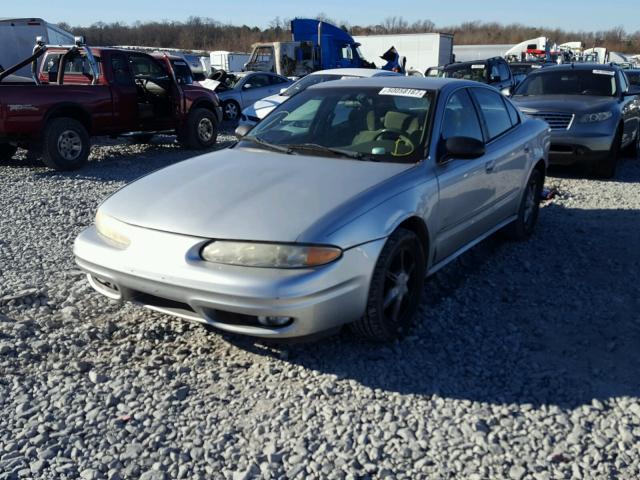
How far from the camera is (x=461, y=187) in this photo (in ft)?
13.8

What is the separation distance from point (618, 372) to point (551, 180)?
223 inches

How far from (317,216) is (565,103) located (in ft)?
23.0

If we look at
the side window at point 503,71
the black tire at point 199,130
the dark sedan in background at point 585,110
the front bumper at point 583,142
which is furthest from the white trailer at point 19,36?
the front bumper at point 583,142

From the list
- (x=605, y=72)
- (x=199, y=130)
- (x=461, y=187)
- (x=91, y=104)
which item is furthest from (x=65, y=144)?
(x=605, y=72)

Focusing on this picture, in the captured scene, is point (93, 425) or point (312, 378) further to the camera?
point (312, 378)

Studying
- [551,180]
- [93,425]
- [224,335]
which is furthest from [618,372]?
[551,180]

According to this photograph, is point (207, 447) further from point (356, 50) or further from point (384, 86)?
point (356, 50)

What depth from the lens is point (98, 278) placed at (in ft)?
11.5

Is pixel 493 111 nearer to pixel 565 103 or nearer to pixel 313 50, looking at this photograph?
pixel 565 103

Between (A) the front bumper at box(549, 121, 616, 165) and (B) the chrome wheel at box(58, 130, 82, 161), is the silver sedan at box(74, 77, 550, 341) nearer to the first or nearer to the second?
(A) the front bumper at box(549, 121, 616, 165)

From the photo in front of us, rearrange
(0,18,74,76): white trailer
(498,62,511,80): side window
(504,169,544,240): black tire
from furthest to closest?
(0,18,74,76): white trailer, (498,62,511,80): side window, (504,169,544,240): black tire

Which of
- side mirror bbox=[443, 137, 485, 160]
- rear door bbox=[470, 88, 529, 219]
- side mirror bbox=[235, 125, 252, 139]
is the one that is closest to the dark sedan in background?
rear door bbox=[470, 88, 529, 219]

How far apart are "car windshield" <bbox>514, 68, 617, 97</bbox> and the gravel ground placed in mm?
5523

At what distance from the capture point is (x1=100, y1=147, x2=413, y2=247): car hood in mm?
3153
